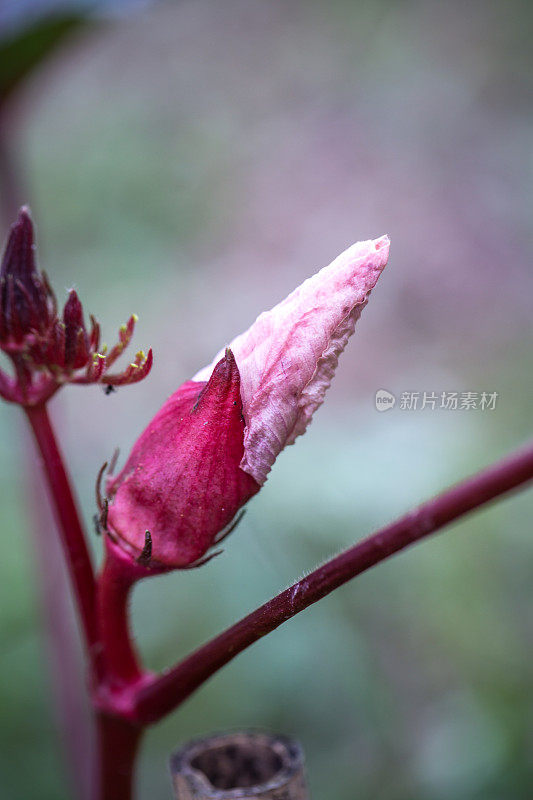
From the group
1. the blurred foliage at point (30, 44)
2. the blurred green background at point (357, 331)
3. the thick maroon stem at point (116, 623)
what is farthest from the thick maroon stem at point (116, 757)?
the blurred foliage at point (30, 44)

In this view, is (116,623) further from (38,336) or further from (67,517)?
(38,336)

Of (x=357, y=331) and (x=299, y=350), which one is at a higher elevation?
(x=299, y=350)

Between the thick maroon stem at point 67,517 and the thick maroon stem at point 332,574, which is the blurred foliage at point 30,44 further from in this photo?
the thick maroon stem at point 332,574

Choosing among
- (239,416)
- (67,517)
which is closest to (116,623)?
(67,517)

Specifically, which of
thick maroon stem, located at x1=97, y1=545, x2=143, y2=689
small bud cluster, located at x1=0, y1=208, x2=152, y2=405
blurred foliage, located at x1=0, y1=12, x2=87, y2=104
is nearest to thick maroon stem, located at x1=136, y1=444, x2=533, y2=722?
thick maroon stem, located at x1=97, y1=545, x2=143, y2=689

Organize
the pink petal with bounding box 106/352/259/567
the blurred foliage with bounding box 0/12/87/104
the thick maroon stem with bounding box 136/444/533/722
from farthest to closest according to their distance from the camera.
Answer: the blurred foliage with bounding box 0/12/87/104
the pink petal with bounding box 106/352/259/567
the thick maroon stem with bounding box 136/444/533/722

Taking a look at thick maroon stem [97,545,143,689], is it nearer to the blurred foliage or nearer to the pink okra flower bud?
the pink okra flower bud

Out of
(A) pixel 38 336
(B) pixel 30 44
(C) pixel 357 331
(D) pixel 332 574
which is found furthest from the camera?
(C) pixel 357 331
